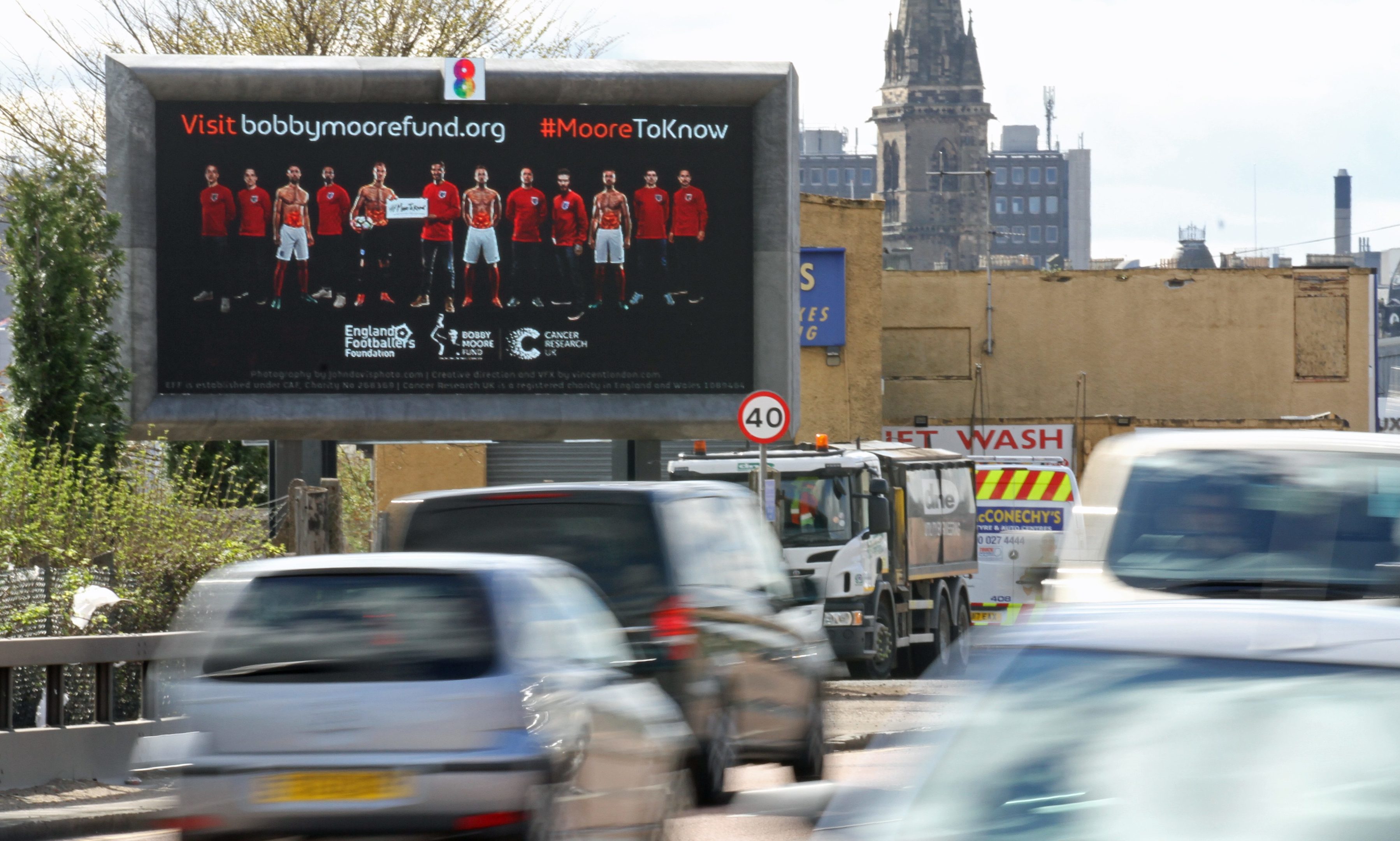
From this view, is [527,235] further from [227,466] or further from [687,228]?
[227,466]

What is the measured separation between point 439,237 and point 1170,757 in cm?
2159

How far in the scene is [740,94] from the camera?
80.9 feet

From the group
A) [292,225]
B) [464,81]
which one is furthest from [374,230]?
[464,81]

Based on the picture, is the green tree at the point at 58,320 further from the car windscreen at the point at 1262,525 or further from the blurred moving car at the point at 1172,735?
the blurred moving car at the point at 1172,735

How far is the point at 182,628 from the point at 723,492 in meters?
5.02

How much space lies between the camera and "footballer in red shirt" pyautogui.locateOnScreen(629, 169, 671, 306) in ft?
80.2

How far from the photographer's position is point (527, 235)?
24.4 meters

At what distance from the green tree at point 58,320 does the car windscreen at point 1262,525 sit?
13351 millimetres

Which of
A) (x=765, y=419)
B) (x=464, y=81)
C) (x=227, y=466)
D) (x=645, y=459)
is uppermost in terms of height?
(x=464, y=81)

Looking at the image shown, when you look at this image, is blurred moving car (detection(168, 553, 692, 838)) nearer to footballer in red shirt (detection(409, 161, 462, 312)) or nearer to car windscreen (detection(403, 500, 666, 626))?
car windscreen (detection(403, 500, 666, 626))

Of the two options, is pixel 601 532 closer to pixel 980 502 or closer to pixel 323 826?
pixel 323 826

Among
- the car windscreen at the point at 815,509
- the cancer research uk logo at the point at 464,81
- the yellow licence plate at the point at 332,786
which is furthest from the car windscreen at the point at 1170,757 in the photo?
the cancer research uk logo at the point at 464,81

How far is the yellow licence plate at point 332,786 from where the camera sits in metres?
6.65

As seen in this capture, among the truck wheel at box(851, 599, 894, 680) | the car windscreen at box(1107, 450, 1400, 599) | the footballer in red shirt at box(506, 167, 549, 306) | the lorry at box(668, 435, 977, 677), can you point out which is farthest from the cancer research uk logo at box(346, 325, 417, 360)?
the car windscreen at box(1107, 450, 1400, 599)
